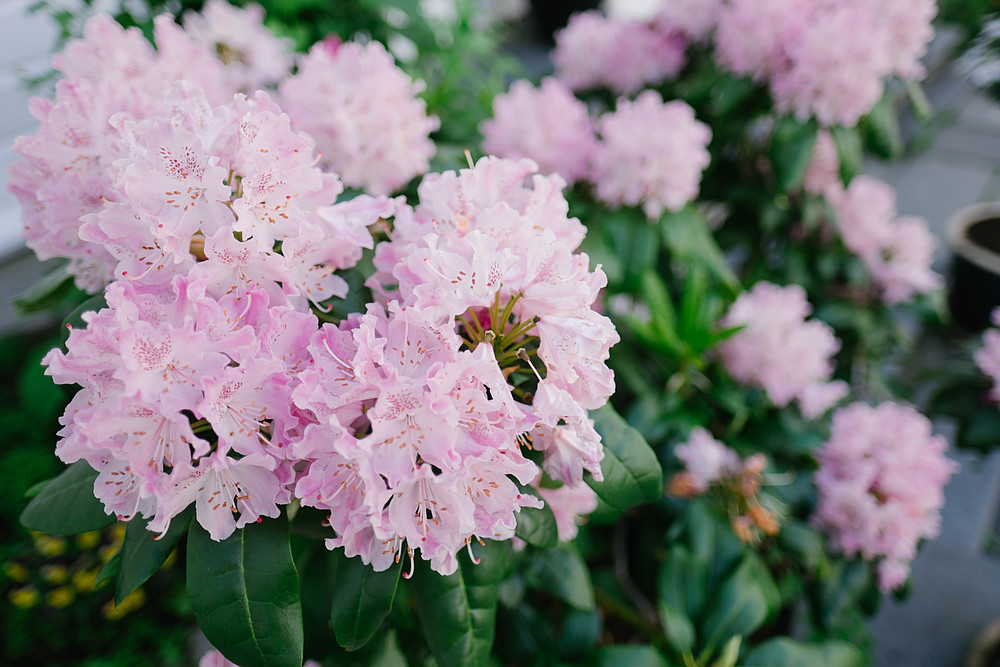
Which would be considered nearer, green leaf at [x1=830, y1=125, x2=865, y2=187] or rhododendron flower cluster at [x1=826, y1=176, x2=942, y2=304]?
green leaf at [x1=830, y1=125, x2=865, y2=187]

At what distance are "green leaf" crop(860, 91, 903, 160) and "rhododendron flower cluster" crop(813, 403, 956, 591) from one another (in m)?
0.79

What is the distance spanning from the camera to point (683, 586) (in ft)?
4.42

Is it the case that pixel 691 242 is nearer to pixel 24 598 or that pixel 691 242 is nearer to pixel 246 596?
pixel 246 596

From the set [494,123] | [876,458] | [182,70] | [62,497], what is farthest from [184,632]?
[876,458]

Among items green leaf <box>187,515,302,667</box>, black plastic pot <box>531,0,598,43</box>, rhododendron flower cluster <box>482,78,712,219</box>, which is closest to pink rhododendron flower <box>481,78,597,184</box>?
rhododendron flower cluster <box>482,78,712,219</box>

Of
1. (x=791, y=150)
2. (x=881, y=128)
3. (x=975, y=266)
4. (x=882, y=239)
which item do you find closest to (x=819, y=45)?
(x=791, y=150)

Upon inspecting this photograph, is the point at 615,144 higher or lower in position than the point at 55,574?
higher

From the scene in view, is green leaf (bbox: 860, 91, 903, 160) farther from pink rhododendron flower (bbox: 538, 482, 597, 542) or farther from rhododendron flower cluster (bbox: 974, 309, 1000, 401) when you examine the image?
pink rhododendron flower (bbox: 538, 482, 597, 542)

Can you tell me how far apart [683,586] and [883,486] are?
1.54 ft

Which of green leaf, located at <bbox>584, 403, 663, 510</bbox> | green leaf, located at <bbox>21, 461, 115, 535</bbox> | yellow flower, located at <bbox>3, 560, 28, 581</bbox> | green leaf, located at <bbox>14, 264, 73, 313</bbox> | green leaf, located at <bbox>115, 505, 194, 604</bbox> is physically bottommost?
yellow flower, located at <bbox>3, 560, 28, 581</bbox>

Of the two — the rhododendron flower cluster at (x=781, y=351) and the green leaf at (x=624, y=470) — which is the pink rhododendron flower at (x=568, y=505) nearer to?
the green leaf at (x=624, y=470)

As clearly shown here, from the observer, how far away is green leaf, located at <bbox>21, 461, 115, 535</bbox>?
69cm

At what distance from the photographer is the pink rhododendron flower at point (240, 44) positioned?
142 centimetres

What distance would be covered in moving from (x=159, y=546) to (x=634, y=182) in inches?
47.1
